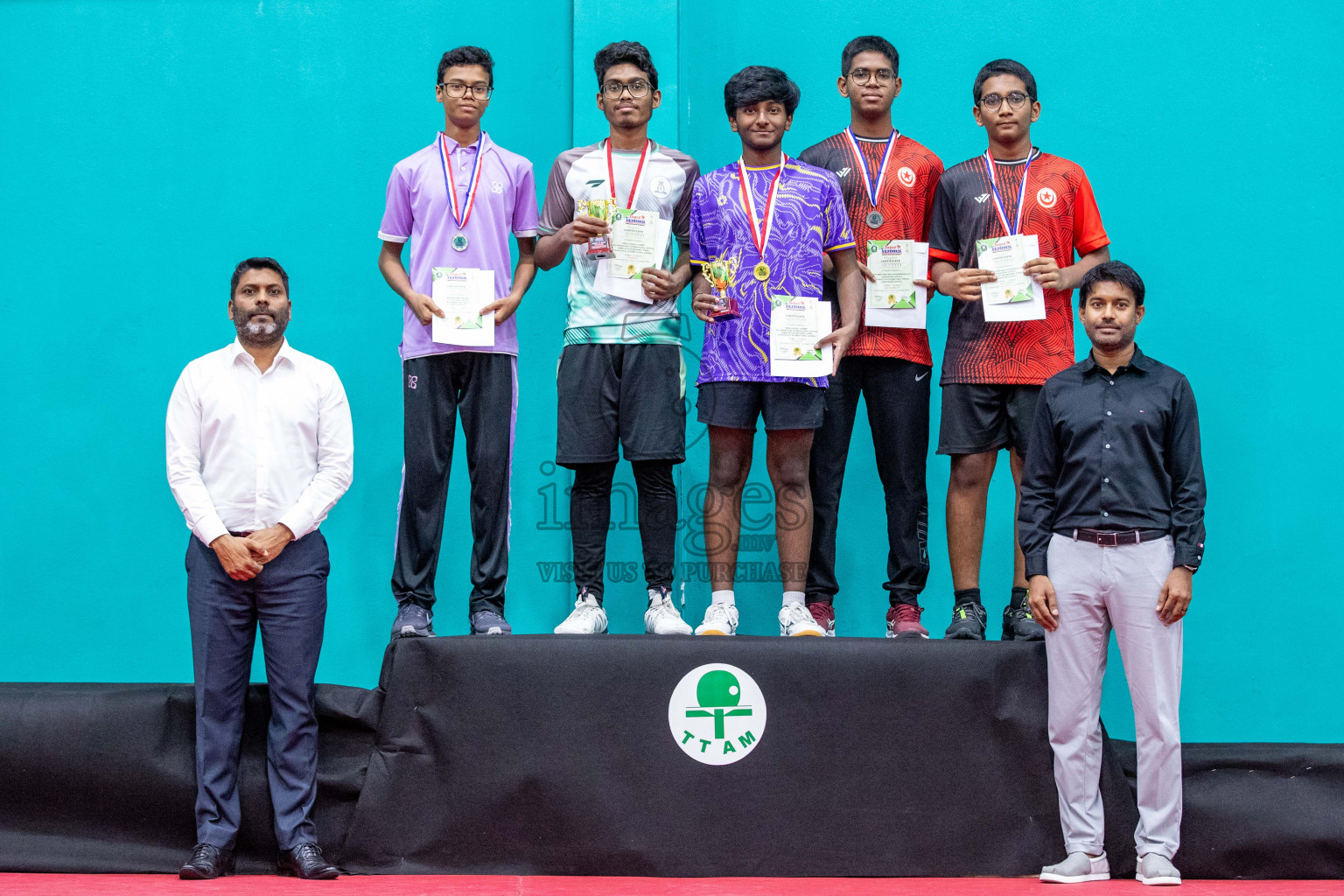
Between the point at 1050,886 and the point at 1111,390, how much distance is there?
1260mm

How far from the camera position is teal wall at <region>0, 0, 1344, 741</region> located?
4.38m

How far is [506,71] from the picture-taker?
4473 millimetres

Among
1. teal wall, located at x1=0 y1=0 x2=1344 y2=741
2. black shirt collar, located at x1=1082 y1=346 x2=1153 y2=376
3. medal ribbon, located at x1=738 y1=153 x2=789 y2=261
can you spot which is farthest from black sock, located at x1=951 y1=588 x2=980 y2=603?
medal ribbon, located at x1=738 y1=153 x2=789 y2=261

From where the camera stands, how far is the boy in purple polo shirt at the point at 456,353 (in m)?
3.36

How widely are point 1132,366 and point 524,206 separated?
71.2 inches

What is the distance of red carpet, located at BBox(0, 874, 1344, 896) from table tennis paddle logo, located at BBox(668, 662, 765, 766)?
32cm

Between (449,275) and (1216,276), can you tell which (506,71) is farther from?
(1216,276)

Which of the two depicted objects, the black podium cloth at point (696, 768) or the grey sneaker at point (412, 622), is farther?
the grey sneaker at point (412, 622)

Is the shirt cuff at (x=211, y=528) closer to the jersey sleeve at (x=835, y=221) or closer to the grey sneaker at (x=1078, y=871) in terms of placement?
the jersey sleeve at (x=835, y=221)

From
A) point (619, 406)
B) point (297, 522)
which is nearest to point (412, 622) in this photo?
point (297, 522)

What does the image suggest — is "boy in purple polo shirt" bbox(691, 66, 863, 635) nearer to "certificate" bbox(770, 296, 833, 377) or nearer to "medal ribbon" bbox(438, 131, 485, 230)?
"certificate" bbox(770, 296, 833, 377)

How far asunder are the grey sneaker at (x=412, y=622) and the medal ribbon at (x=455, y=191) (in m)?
1.11

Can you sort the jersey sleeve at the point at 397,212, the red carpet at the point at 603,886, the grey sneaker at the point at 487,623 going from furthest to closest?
the jersey sleeve at the point at 397,212
the grey sneaker at the point at 487,623
the red carpet at the point at 603,886

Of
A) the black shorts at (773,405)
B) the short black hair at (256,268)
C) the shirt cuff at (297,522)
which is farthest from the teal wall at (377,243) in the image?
the shirt cuff at (297,522)
